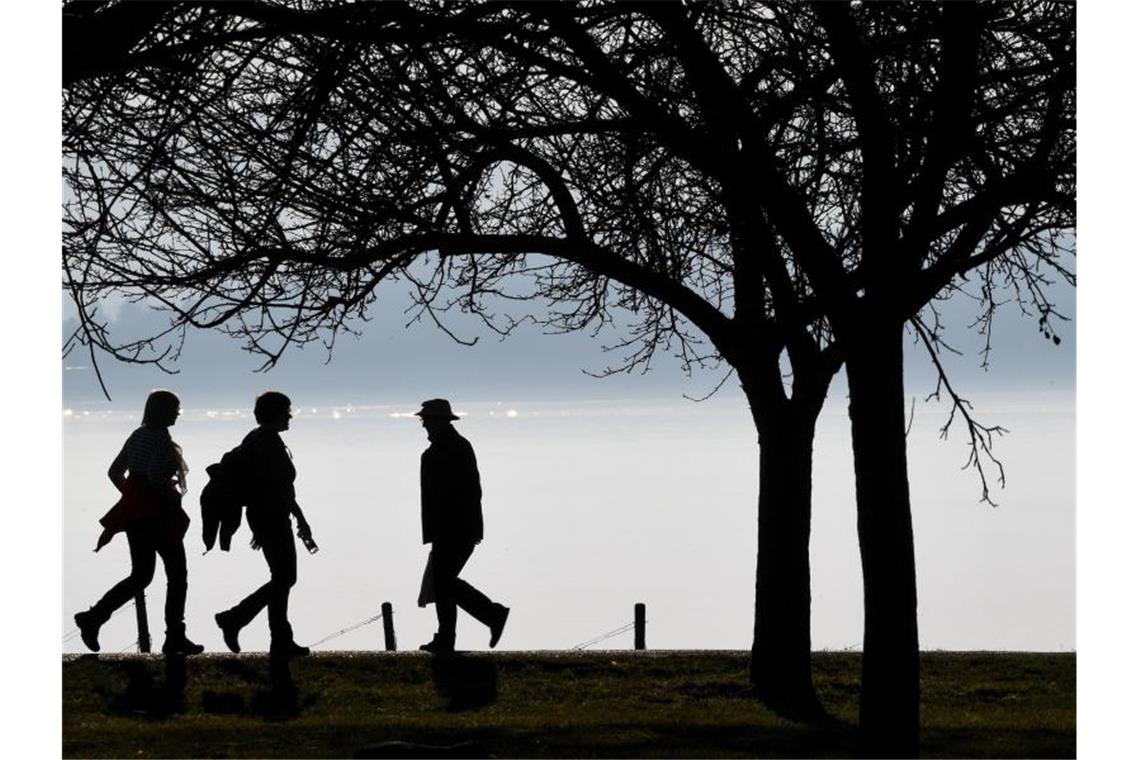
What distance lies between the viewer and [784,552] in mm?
13789

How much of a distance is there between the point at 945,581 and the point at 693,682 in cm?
5645

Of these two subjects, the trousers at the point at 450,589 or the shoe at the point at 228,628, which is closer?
the shoe at the point at 228,628

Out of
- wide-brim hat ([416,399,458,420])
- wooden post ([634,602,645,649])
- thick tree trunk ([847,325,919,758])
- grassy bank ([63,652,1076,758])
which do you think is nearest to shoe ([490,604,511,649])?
grassy bank ([63,652,1076,758])

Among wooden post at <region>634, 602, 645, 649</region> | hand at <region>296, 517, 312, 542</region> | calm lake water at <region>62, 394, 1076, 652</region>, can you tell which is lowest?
calm lake water at <region>62, 394, 1076, 652</region>

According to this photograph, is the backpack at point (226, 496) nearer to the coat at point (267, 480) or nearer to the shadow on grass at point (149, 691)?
the coat at point (267, 480)

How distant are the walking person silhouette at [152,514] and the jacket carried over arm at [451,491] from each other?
213 cm

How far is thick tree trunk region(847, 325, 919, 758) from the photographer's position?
Answer: 396 inches

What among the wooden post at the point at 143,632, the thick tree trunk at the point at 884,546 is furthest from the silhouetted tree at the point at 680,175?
the wooden post at the point at 143,632

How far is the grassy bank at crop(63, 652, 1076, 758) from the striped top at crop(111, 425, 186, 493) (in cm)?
160

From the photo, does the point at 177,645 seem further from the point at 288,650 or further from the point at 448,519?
the point at 448,519

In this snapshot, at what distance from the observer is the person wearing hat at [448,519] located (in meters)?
14.4

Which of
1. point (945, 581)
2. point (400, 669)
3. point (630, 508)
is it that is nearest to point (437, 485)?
point (400, 669)

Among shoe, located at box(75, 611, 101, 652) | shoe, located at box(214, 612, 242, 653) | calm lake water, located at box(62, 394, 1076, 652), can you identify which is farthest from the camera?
calm lake water, located at box(62, 394, 1076, 652)

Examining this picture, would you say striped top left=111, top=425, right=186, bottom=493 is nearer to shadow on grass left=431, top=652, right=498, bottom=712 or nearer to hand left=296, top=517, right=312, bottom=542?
hand left=296, top=517, right=312, bottom=542
